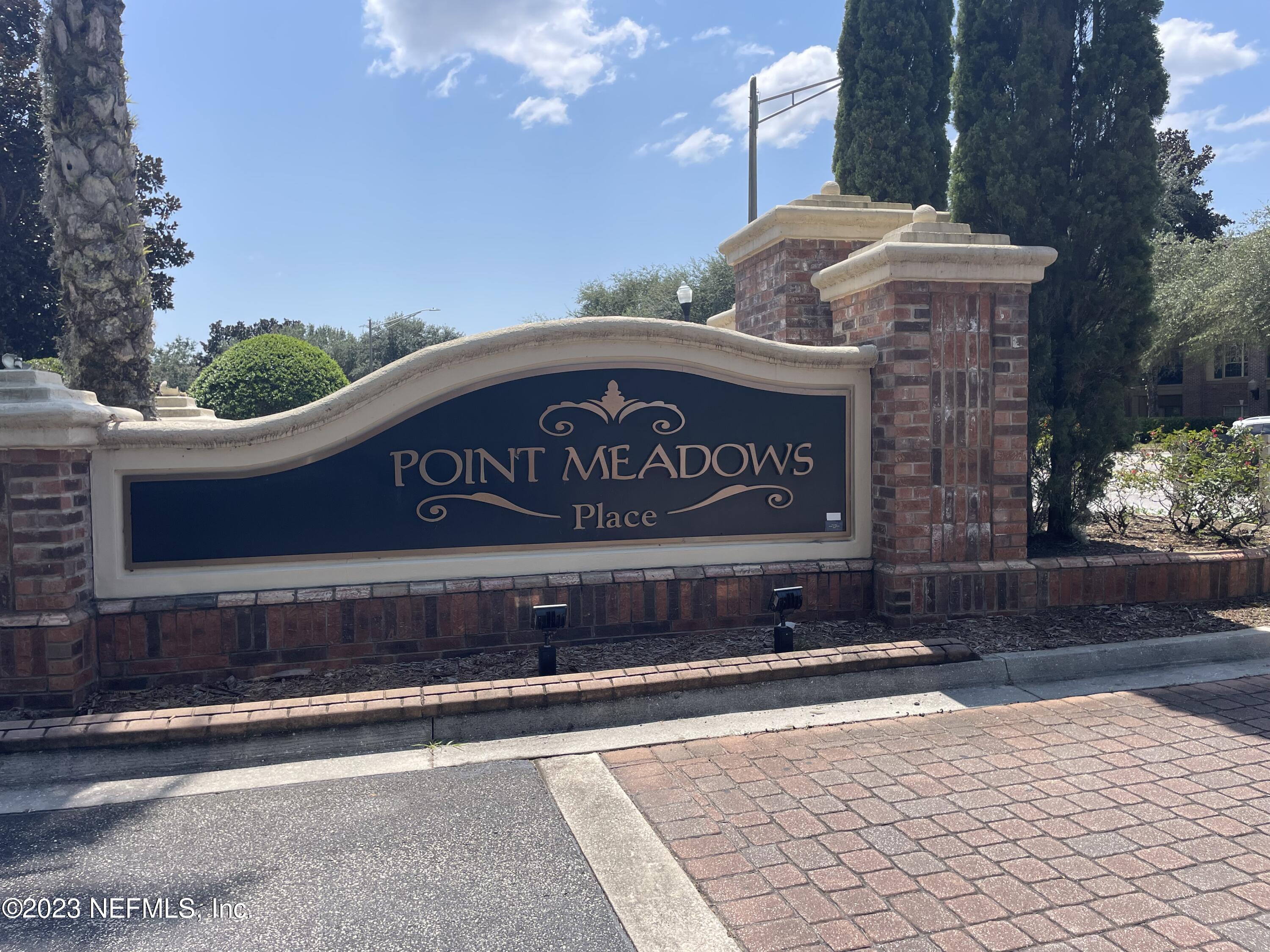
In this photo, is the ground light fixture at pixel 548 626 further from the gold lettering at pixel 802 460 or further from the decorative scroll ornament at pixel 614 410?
the gold lettering at pixel 802 460

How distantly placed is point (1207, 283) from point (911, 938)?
33226mm

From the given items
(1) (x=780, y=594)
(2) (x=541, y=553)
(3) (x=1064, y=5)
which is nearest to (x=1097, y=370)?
(3) (x=1064, y=5)

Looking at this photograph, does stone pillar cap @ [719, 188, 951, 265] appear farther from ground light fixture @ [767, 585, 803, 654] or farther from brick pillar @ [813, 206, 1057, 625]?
ground light fixture @ [767, 585, 803, 654]

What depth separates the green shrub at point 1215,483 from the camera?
7039 millimetres

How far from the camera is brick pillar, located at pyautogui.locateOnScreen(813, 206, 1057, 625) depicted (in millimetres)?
5648

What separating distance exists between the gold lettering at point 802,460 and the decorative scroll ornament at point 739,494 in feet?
0.45

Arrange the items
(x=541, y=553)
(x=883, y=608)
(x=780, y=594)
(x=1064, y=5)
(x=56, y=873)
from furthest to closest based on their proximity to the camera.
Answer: (x=1064, y=5)
(x=883, y=608)
(x=541, y=553)
(x=780, y=594)
(x=56, y=873)

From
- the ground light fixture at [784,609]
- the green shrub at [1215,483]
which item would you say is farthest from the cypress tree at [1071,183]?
the ground light fixture at [784,609]

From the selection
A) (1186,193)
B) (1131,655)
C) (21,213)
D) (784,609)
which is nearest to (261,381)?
(784,609)

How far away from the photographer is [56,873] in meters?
3.06

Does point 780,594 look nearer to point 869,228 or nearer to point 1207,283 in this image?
point 869,228

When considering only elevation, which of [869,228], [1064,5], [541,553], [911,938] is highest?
[1064,5]

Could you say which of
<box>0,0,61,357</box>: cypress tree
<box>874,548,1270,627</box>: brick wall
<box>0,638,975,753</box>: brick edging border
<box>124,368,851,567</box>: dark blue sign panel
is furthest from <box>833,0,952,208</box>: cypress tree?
<box>0,0,61,357</box>: cypress tree

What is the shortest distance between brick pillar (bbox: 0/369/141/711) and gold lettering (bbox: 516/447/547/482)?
7.68 ft
